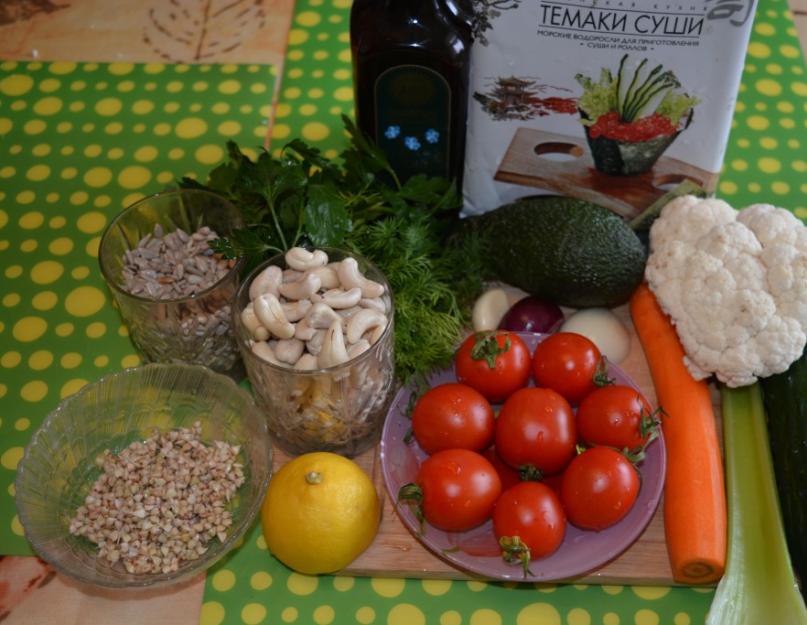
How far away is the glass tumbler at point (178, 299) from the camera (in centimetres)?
106

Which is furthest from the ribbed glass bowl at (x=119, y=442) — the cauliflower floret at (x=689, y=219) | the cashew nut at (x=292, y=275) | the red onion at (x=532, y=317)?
the cauliflower floret at (x=689, y=219)

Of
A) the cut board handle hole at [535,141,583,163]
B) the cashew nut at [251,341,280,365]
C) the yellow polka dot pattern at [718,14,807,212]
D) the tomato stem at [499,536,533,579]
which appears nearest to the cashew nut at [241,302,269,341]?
the cashew nut at [251,341,280,365]

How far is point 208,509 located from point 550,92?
0.64 metres

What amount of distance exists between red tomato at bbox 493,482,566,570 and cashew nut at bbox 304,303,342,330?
0.26m

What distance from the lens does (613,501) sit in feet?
3.07

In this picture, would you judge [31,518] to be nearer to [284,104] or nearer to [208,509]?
[208,509]

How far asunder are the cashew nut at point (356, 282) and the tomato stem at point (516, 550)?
0.30 m

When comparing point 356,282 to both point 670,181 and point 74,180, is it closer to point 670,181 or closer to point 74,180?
point 670,181

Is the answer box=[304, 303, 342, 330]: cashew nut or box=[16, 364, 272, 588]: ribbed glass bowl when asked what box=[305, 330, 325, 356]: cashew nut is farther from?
box=[16, 364, 272, 588]: ribbed glass bowl

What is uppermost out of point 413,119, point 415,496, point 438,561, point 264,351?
point 413,119

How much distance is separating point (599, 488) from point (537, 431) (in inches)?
3.5

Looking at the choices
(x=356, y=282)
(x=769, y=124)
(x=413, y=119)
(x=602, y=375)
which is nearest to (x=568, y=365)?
(x=602, y=375)

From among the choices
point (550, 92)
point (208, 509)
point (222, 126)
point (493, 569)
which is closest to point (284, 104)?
point (222, 126)

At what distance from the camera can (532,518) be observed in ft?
3.03
